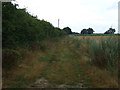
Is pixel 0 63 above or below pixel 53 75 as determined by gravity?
above

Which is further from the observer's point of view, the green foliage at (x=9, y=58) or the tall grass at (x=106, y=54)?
the green foliage at (x=9, y=58)

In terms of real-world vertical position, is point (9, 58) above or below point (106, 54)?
below

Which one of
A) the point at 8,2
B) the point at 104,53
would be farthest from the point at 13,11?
the point at 104,53

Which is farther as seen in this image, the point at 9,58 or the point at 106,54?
the point at 106,54

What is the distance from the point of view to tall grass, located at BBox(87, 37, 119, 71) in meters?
7.29

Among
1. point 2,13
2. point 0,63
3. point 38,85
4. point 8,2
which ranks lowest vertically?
point 38,85

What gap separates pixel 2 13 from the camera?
7656mm

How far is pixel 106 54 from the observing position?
7770mm

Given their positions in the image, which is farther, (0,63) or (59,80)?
(0,63)

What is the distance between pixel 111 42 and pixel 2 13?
15.0 ft

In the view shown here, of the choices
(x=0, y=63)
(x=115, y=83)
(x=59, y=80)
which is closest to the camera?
(x=115, y=83)

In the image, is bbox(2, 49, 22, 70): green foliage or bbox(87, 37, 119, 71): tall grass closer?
bbox(87, 37, 119, 71): tall grass

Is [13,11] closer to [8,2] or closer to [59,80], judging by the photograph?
[8,2]

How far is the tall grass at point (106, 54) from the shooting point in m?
7.29
